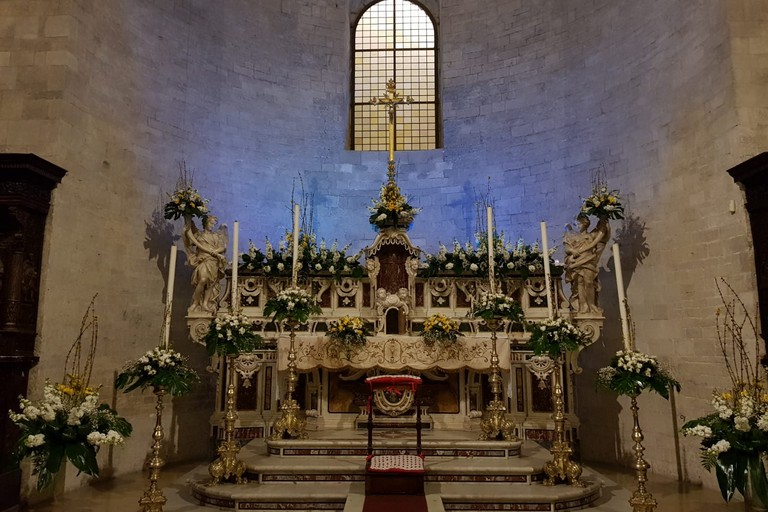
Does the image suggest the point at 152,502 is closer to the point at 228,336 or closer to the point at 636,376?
the point at 228,336

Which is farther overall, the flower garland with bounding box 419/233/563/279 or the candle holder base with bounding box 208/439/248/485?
the flower garland with bounding box 419/233/563/279

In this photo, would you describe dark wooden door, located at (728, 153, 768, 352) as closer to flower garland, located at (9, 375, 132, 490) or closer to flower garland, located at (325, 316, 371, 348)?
flower garland, located at (325, 316, 371, 348)

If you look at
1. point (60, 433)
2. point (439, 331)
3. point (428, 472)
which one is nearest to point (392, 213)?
point (439, 331)

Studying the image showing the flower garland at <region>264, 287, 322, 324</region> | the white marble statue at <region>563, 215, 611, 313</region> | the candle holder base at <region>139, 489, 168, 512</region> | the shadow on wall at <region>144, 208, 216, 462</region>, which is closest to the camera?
the candle holder base at <region>139, 489, 168, 512</region>

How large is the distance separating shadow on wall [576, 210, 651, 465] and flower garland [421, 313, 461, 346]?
137 inches

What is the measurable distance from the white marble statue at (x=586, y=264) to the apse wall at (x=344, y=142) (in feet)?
3.93

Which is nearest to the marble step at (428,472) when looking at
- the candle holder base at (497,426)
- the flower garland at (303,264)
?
the candle holder base at (497,426)

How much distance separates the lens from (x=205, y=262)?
985 centimetres

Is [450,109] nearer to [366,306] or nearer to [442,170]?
[442,170]

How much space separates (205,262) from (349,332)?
287cm

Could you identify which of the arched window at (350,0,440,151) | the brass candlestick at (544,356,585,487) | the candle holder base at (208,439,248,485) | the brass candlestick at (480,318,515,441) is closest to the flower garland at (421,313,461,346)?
the brass candlestick at (480,318,515,441)

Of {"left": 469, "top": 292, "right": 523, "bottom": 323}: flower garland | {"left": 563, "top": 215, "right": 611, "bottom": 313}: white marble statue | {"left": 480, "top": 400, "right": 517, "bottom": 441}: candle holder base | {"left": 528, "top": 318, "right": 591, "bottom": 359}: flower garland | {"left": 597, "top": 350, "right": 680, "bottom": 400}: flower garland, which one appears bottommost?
{"left": 480, "top": 400, "right": 517, "bottom": 441}: candle holder base

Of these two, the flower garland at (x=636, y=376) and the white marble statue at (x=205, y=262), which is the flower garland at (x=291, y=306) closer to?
the white marble statue at (x=205, y=262)

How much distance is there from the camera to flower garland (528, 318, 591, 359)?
7.50 meters
